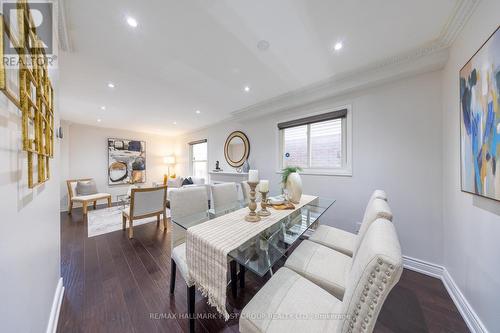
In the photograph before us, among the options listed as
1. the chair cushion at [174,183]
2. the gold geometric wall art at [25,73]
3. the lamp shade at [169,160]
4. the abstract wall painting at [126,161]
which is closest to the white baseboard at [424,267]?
the gold geometric wall art at [25,73]

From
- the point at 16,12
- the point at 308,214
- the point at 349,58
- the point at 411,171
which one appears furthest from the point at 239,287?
the point at 349,58

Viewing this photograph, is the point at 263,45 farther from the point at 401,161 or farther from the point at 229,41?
the point at 401,161

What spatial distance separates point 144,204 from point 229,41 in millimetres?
2812

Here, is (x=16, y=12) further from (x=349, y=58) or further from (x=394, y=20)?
(x=349, y=58)

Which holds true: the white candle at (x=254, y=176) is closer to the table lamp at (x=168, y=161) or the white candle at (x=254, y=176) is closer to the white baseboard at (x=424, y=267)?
the white baseboard at (x=424, y=267)

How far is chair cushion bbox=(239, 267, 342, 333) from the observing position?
769 mm

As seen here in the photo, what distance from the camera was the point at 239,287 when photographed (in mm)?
1644

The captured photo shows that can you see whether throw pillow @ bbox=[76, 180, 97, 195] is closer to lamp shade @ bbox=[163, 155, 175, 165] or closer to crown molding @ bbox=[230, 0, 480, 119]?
lamp shade @ bbox=[163, 155, 175, 165]

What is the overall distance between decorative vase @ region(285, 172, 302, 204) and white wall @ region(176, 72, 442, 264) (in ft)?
3.10

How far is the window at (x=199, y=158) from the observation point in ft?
17.2

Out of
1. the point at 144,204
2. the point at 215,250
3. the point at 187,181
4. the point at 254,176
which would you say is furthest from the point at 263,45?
the point at 187,181

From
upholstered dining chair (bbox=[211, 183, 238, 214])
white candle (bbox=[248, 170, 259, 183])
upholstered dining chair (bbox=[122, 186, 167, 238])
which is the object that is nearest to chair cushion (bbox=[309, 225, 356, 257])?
white candle (bbox=[248, 170, 259, 183])

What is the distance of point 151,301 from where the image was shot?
4.84 ft

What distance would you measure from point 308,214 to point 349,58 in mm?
1825
